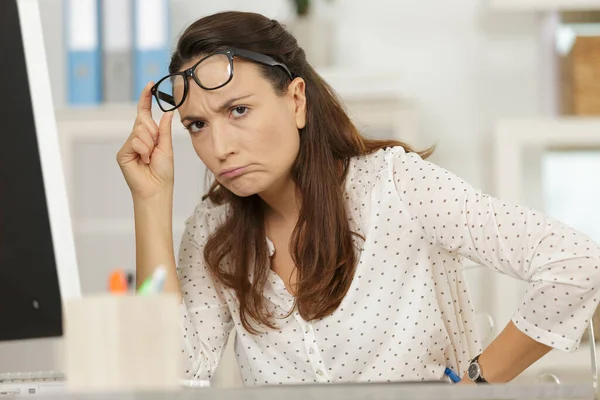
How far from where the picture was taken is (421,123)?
278 centimetres

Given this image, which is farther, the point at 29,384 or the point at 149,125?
the point at 149,125

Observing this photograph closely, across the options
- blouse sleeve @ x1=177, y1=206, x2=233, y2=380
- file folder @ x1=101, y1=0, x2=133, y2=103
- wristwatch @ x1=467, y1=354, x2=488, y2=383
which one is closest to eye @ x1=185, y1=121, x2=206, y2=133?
blouse sleeve @ x1=177, y1=206, x2=233, y2=380

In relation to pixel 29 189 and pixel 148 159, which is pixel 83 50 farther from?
pixel 29 189

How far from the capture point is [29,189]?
865mm

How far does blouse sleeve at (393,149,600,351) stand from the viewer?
3.77 feet

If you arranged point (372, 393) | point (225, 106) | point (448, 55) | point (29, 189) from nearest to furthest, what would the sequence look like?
1. point (372, 393)
2. point (29, 189)
3. point (225, 106)
4. point (448, 55)

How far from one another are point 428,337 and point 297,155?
0.38m

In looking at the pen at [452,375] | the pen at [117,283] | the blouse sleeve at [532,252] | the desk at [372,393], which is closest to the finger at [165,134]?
the blouse sleeve at [532,252]

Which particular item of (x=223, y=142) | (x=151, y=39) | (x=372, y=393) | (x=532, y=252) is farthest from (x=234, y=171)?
(x=151, y=39)

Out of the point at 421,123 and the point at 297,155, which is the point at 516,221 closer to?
the point at 297,155

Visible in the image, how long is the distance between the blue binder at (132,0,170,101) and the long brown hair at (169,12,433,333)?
1128 millimetres

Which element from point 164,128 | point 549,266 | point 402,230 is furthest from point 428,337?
point 164,128

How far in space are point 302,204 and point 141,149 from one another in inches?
11.4

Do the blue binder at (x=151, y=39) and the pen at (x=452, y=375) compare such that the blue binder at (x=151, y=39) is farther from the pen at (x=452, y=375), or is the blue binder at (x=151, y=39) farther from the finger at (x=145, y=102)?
the pen at (x=452, y=375)
